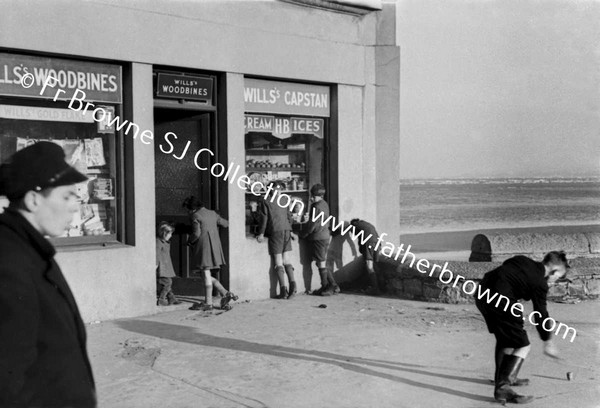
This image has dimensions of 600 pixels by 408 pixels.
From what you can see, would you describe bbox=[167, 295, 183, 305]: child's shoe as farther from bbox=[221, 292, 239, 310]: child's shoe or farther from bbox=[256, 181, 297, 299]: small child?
bbox=[256, 181, 297, 299]: small child

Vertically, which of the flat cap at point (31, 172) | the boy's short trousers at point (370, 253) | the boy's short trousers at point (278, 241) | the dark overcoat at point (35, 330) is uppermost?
the flat cap at point (31, 172)

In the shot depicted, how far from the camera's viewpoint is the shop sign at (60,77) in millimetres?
8758

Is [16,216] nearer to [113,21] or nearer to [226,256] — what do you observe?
[113,21]

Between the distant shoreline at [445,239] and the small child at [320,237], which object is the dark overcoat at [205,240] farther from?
the distant shoreline at [445,239]

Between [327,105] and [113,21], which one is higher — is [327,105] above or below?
below

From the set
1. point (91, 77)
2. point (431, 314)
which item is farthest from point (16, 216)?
point (431, 314)

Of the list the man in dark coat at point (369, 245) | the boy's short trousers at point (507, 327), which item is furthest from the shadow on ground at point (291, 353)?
the man in dark coat at point (369, 245)

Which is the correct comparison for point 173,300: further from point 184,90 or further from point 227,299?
point 184,90

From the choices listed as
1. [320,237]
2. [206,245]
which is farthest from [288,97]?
[206,245]

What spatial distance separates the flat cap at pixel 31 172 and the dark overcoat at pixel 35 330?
0.09m

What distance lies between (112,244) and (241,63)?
3083 millimetres

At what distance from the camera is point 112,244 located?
9.80m

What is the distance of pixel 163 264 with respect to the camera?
10320mm

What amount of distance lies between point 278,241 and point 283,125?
1838 mm
